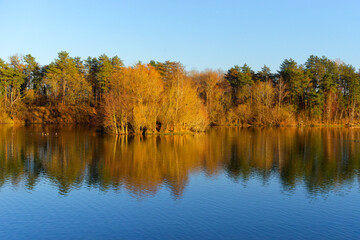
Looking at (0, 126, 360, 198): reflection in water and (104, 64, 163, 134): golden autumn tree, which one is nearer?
(0, 126, 360, 198): reflection in water

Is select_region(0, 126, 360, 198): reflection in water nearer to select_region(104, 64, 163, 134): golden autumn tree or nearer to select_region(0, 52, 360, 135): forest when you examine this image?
select_region(104, 64, 163, 134): golden autumn tree

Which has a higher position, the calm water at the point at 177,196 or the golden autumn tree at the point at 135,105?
the golden autumn tree at the point at 135,105

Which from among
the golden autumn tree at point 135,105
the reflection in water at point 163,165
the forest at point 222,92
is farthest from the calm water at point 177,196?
→ the forest at point 222,92

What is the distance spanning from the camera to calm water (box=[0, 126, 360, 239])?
43.8 ft

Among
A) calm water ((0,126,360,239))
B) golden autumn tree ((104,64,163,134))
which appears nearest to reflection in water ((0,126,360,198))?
calm water ((0,126,360,239))

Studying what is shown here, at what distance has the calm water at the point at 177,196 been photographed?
43.8 feet

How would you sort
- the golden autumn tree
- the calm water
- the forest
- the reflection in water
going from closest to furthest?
the calm water < the reflection in water < the golden autumn tree < the forest

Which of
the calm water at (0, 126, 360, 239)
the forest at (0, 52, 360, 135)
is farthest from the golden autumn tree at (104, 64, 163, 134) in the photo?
the forest at (0, 52, 360, 135)

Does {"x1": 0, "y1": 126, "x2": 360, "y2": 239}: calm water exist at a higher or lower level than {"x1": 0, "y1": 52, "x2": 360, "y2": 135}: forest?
lower

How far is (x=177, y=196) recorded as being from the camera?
1819cm

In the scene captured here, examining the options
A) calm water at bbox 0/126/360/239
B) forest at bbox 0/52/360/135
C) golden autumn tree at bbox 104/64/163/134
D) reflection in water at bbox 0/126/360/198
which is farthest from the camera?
forest at bbox 0/52/360/135

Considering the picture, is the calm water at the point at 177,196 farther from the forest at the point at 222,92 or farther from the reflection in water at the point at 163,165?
the forest at the point at 222,92

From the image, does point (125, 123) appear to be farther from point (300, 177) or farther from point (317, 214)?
point (317, 214)

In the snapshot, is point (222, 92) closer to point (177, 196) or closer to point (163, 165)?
point (163, 165)
